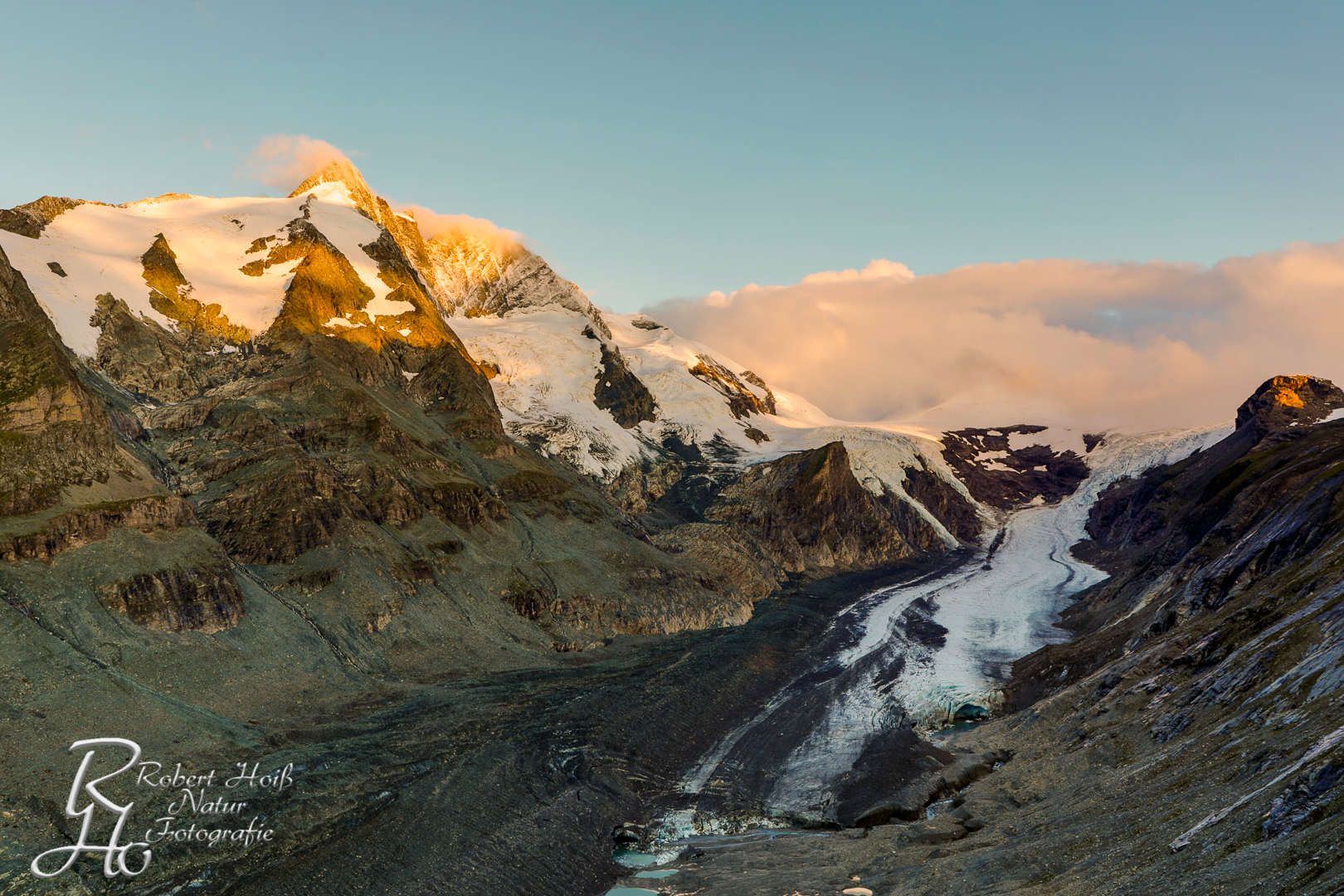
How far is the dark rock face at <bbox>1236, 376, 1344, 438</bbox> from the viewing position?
16550cm

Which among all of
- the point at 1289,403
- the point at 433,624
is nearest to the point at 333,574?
the point at 433,624

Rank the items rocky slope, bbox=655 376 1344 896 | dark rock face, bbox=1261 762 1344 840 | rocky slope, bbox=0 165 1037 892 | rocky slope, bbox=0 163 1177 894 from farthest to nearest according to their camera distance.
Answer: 1. rocky slope, bbox=0 165 1037 892
2. rocky slope, bbox=0 163 1177 894
3. rocky slope, bbox=655 376 1344 896
4. dark rock face, bbox=1261 762 1344 840

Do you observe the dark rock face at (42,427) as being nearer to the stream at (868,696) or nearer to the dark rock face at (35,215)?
the stream at (868,696)

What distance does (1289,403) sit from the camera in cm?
17325

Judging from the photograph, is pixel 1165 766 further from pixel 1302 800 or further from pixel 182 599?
pixel 182 599

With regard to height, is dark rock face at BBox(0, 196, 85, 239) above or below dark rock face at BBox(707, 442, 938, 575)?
above

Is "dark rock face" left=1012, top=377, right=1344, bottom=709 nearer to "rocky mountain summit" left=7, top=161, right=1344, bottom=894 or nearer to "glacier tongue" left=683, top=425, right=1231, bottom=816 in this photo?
"rocky mountain summit" left=7, top=161, right=1344, bottom=894

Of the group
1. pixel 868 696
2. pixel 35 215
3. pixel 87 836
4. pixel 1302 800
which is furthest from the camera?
pixel 35 215

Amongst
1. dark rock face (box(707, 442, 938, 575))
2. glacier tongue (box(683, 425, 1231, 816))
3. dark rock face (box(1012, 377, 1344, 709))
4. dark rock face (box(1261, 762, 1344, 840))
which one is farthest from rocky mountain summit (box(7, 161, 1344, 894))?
dark rock face (box(707, 442, 938, 575))

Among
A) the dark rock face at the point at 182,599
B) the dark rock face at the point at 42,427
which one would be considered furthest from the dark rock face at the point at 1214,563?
the dark rock face at the point at 42,427

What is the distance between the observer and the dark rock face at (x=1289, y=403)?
543 ft

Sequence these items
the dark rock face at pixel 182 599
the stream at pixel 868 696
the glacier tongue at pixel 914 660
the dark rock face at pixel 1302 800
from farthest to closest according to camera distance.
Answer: the glacier tongue at pixel 914 660
the dark rock face at pixel 182 599
the stream at pixel 868 696
the dark rock face at pixel 1302 800

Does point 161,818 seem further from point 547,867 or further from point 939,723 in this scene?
point 939,723

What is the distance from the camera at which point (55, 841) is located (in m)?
33.5
